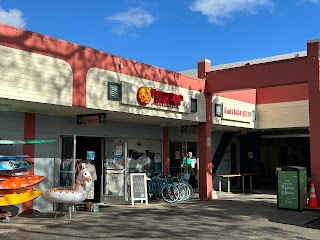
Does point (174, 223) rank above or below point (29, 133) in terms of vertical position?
below

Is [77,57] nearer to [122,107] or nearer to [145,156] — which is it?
[122,107]

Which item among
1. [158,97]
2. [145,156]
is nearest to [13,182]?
[158,97]

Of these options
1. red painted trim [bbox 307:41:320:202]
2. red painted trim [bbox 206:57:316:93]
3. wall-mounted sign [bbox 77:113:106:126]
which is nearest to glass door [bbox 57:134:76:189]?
wall-mounted sign [bbox 77:113:106:126]

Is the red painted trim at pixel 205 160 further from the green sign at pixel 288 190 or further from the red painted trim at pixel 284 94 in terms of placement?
the red painted trim at pixel 284 94

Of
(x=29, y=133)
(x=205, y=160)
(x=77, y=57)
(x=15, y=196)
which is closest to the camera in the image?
(x=15, y=196)

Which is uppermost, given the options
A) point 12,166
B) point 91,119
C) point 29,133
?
point 91,119

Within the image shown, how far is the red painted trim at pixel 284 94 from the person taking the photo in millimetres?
Answer: 16828

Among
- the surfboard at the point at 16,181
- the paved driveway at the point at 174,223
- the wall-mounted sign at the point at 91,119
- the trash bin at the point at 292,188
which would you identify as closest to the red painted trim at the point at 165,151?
the paved driveway at the point at 174,223

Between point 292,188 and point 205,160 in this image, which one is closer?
point 292,188

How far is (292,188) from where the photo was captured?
37.6 ft

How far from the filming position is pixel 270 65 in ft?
43.1

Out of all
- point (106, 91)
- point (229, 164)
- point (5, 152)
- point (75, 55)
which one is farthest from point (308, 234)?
point (229, 164)

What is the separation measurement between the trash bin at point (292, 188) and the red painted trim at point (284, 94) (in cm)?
589

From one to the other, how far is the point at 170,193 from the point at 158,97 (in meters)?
3.20
